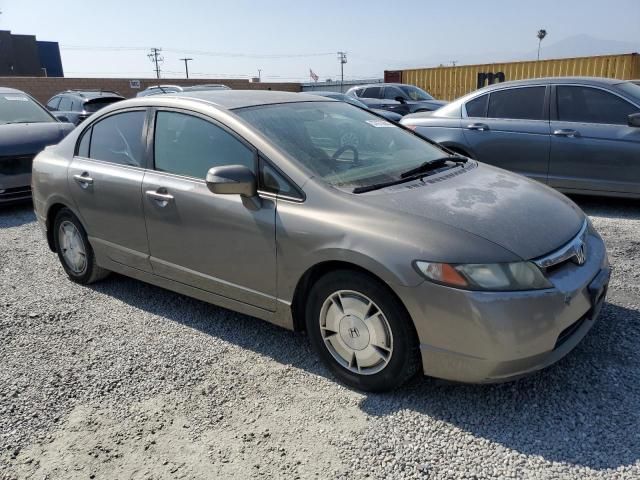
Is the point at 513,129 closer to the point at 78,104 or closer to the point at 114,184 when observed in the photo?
the point at 114,184

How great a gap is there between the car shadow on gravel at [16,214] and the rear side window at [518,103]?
6143mm

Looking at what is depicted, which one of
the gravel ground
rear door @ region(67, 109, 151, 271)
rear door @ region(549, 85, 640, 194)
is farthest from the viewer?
rear door @ region(549, 85, 640, 194)

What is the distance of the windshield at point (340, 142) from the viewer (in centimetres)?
321

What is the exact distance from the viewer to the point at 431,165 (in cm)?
358

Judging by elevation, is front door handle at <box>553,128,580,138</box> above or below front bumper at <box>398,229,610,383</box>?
above

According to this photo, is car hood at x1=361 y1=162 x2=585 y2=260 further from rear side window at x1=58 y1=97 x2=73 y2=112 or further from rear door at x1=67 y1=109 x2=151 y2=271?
rear side window at x1=58 y1=97 x2=73 y2=112

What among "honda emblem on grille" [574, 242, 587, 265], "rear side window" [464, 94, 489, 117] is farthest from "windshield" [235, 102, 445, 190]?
"rear side window" [464, 94, 489, 117]

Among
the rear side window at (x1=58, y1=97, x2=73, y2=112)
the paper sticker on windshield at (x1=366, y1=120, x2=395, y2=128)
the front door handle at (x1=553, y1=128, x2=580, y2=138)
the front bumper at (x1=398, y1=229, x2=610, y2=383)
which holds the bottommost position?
the front bumper at (x1=398, y1=229, x2=610, y2=383)

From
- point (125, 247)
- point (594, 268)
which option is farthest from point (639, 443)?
point (125, 247)

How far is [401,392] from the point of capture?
291 cm

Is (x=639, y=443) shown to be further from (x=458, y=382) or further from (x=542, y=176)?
(x=542, y=176)

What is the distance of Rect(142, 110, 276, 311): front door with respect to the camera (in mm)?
3166

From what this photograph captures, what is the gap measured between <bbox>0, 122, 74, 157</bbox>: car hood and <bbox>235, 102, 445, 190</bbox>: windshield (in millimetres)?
5274

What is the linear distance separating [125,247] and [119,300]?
59 centimetres
